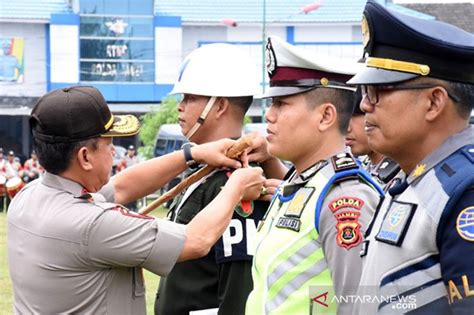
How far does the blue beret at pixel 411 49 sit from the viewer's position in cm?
259

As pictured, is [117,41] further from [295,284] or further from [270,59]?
[295,284]

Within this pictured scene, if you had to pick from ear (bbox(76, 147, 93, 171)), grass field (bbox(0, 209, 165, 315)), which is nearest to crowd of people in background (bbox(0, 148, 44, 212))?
grass field (bbox(0, 209, 165, 315))

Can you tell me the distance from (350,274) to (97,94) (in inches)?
51.3

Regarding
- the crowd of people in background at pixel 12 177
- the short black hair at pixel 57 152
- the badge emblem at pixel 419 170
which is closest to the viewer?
the badge emblem at pixel 419 170

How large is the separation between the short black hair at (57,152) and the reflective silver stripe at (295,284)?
98 cm

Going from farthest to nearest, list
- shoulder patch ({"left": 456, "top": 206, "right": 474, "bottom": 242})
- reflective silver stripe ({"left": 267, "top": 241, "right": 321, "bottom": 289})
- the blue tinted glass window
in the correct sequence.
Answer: the blue tinted glass window
reflective silver stripe ({"left": 267, "top": 241, "right": 321, "bottom": 289})
shoulder patch ({"left": 456, "top": 206, "right": 474, "bottom": 242})

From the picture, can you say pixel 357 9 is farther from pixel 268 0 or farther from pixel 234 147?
pixel 234 147

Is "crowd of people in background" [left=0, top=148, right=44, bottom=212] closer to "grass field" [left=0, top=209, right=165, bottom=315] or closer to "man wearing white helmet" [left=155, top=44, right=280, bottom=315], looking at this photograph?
"grass field" [left=0, top=209, right=165, bottom=315]

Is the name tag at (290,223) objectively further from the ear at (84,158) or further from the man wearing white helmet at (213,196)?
the ear at (84,158)

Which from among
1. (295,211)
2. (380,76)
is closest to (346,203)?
(295,211)

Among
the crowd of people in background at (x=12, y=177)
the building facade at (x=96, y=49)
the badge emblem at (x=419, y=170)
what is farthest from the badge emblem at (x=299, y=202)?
the building facade at (x=96, y=49)

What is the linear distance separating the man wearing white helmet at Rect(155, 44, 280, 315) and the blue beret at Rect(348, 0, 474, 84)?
1404mm

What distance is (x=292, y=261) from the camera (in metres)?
3.14

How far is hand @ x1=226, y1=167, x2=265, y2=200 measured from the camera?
12.3ft
